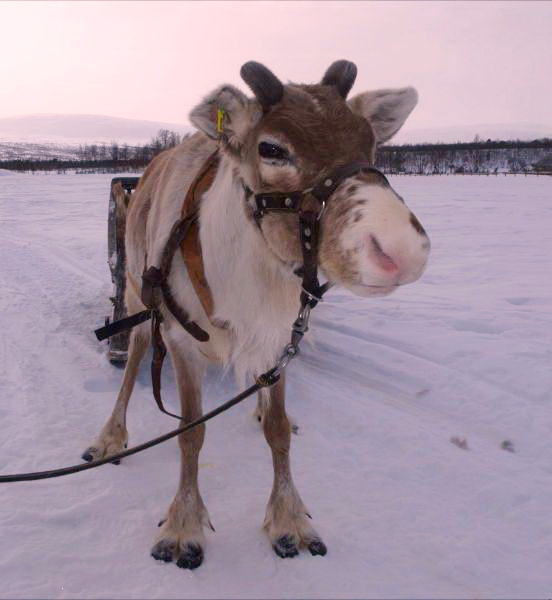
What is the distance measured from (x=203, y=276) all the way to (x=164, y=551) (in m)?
1.40

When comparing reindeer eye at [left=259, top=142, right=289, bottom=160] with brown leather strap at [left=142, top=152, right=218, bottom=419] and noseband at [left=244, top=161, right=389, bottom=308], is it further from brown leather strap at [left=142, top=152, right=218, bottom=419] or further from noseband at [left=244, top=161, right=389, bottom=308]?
brown leather strap at [left=142, top=152, right=218, bottom=419]

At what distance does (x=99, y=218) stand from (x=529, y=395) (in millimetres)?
13474

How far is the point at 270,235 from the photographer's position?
2096 millimetres

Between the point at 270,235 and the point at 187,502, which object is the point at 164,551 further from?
the point at 270,235

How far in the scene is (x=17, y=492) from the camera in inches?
115

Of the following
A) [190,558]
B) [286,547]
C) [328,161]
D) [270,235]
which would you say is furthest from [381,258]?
[190,558]

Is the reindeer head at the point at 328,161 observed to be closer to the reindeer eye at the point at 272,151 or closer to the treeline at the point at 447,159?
the reindeer eye at the point at 272,151

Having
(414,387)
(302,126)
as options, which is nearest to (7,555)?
(302,126)

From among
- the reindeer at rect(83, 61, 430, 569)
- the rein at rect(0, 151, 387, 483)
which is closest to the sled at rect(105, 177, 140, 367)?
the reindeer at rect(83, 61, 430, 569)

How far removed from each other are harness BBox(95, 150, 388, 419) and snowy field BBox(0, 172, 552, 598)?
0.73m

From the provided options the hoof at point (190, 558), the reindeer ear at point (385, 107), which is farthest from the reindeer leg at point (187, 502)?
the reindeer ear at point (385, 107)

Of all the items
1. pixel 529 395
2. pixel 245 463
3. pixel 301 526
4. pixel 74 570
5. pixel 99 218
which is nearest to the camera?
pixel 74 570

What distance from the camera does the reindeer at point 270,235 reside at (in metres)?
1.76

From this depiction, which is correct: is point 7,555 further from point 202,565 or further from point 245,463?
point 245,463
